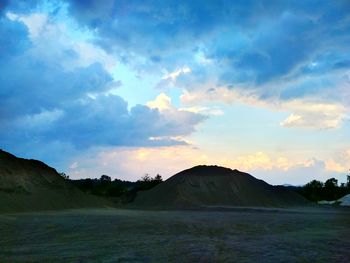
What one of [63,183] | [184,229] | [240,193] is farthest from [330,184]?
[184,229]

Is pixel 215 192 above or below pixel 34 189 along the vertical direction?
below

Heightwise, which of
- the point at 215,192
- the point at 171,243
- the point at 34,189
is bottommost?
the point at 171,243

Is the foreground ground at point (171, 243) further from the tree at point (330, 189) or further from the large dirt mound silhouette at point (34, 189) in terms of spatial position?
the tree at point (330, 189)

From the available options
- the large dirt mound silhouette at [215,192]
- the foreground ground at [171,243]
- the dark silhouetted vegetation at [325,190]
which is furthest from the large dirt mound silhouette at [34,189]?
the dark silhouetted vegetation at [325,190]

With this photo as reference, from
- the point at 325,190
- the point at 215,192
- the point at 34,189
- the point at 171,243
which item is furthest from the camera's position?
the point at 325,190

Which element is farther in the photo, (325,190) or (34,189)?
(325,190)

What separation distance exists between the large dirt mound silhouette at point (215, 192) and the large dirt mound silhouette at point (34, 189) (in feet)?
26.4

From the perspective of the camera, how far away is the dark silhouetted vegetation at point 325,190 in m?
88.9

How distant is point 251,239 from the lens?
68.1 ft

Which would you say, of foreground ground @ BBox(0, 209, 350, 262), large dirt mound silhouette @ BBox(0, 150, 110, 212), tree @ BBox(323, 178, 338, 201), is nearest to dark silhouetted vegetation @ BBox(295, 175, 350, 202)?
tree @ BBox(323, 178, 338, 201)

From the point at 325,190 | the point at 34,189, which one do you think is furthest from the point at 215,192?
the point at 325,190

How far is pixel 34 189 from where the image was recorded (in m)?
51.9

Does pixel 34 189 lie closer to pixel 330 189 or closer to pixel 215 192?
pixel 215 192

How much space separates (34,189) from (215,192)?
78.5ft
